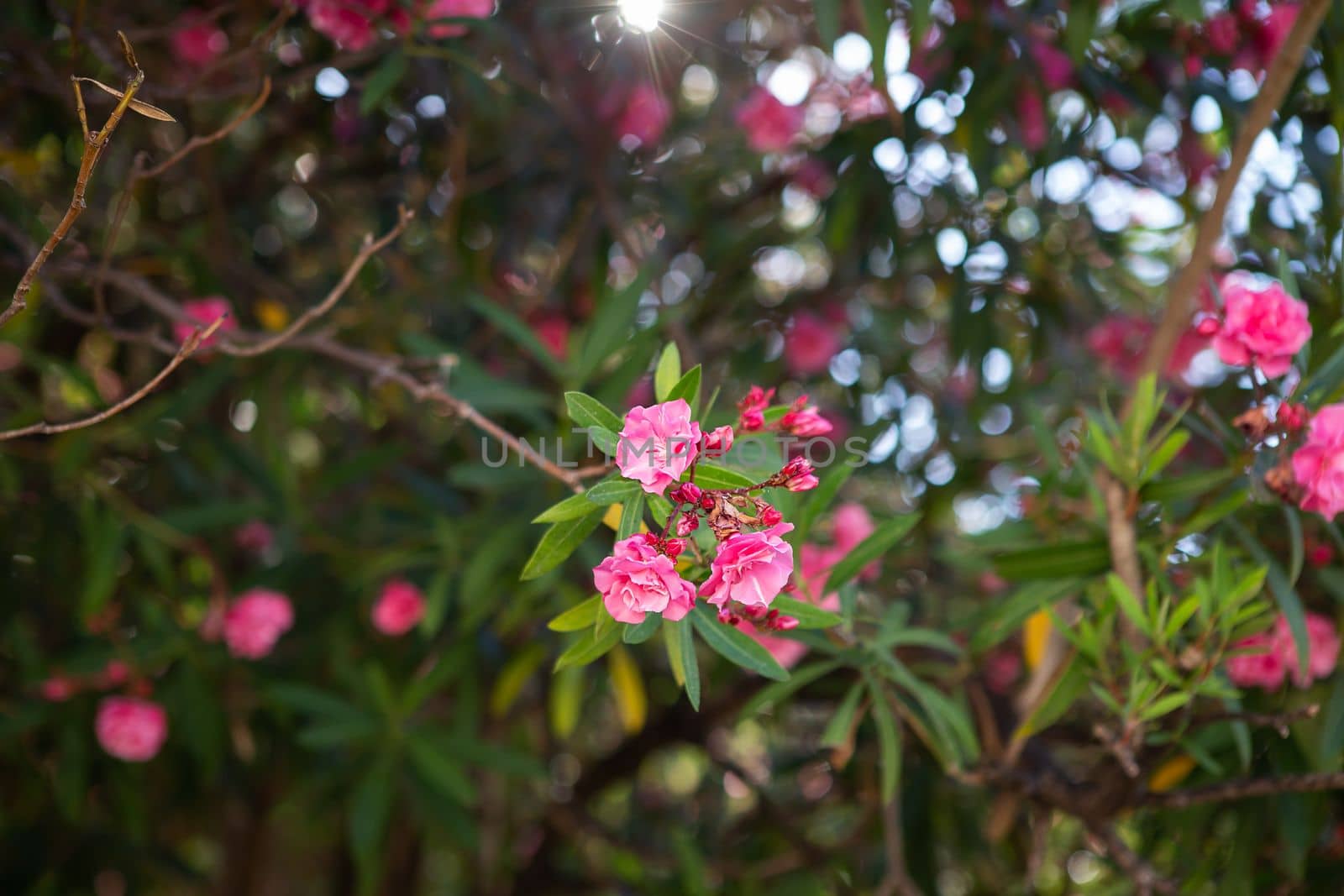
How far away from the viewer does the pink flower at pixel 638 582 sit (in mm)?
758

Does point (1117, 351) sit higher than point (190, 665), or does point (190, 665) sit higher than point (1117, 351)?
point (1117, 351)

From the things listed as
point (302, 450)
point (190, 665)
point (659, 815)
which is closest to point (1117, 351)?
point (659, 815)

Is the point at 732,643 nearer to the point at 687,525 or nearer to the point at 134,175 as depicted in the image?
the point at 687,525

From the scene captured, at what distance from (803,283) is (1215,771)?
58.6 inches

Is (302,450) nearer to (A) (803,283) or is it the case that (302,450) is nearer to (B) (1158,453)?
(A) (803,283)

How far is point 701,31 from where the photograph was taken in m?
1.92

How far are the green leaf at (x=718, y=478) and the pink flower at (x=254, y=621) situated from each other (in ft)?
3.81

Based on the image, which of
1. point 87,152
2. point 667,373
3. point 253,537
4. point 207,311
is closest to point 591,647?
point 667,373

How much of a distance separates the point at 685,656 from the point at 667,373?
10.4 inches

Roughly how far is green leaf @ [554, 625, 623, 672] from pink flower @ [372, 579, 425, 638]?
93 centimetres

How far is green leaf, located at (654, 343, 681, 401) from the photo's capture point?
2.95 ft

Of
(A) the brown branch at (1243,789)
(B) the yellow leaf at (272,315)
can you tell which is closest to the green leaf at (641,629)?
(A) the brown branch at (1243,789)

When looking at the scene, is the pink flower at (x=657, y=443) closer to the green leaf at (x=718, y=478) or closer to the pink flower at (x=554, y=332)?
the green leaf at (x=718, y=478)

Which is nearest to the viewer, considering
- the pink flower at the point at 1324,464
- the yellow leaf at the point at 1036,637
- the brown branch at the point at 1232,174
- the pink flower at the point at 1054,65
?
the pink flower at the point at 1324,464
